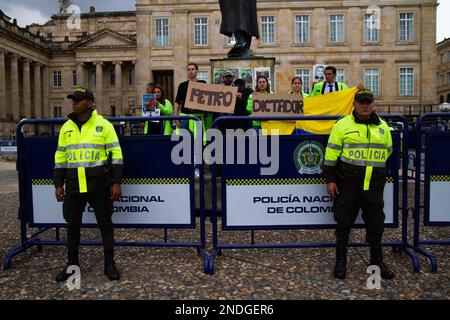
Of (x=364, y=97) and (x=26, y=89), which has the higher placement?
(x=26, y=89)

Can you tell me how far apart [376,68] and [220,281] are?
40319mm

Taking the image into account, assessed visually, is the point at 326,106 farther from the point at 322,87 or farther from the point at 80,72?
the point at 80,72

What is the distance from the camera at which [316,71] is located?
854 cm

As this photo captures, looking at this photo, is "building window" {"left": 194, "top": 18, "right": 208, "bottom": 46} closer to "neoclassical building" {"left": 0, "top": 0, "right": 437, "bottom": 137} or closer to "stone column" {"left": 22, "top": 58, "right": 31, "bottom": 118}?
"neoclassical building" {"left": 0, "top": 0, "right": 437, "bottom": 137}

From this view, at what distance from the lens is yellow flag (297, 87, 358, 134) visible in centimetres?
696

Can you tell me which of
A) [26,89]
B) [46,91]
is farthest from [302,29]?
[46,91]

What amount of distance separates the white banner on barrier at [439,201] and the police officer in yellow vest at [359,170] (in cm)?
89

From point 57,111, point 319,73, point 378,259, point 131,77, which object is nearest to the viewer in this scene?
point 378,259

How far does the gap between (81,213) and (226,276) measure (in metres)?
1.66

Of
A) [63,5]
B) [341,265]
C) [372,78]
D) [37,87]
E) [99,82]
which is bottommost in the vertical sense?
[341,265]

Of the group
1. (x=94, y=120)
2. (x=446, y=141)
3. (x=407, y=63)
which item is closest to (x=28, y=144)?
(x=94, y=120)

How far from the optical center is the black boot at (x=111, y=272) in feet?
13.5

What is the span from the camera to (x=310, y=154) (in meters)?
4.45

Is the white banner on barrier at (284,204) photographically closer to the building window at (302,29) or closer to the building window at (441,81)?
the building window at (302,29)
